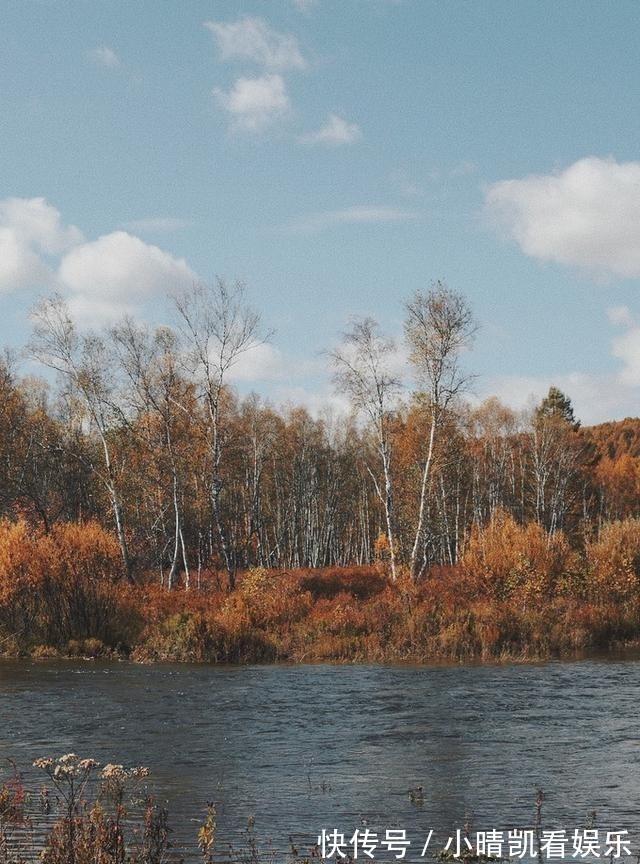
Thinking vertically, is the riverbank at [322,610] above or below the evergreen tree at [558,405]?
below

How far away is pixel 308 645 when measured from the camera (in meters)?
29.2

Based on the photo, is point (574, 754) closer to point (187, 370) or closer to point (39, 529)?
point (39, 529)

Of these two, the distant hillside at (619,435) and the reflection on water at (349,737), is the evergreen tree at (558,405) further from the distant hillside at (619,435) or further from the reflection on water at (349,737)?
the distant hillside at (619,435)

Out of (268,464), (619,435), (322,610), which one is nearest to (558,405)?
(268,464)

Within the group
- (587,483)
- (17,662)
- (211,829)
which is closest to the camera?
(211,829)

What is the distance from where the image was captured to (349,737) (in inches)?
656

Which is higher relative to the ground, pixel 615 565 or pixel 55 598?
pixel 615 565

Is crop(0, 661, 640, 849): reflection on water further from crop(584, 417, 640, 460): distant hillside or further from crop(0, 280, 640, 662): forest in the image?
crop(584, 417, 640, 460): distant hillside

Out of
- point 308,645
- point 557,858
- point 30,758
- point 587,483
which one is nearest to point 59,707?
point 30,758

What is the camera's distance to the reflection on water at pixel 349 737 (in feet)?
38.1

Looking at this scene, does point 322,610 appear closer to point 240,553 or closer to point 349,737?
point 349,737

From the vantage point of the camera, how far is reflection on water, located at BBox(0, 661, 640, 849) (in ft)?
38.1

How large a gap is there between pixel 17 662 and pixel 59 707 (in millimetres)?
8867

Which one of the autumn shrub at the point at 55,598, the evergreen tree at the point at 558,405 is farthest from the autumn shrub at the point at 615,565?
the evergreen tree at the point at 558,405
